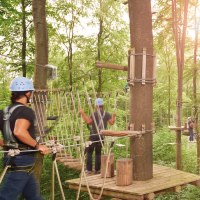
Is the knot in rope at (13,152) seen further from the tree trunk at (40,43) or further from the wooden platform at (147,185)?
the tree trunk at (40,43)

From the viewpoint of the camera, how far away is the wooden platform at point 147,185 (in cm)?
479

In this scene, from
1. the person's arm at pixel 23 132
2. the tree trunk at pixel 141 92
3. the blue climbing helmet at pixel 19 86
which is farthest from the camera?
the tree trunk at pixel 141 92

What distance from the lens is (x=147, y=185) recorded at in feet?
16.8

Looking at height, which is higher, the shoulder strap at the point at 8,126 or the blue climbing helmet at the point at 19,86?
the blue climbing helmet at the point at 19,86

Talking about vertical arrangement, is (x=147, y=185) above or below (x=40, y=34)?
below

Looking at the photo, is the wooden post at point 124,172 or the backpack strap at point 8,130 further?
the wooden post at point 124,172

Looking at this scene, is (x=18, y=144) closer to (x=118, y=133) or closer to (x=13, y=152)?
(x=13, y=152)

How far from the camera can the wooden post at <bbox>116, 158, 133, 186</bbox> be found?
511 cm

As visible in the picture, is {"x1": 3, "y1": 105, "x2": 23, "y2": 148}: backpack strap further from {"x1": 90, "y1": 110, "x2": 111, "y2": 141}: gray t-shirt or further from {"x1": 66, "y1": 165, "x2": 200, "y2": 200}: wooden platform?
{"x1": 90, "y1": 110, "x2": 111, "y2": 141}: gray t-shirt

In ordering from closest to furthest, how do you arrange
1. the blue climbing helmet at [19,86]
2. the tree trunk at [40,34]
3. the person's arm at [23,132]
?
1. the person's arm at [23,132]
2. the blue climbing helmet at [19,86]
3. the tree trunk at [40,34]

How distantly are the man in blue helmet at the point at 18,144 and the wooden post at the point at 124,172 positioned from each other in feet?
5.68

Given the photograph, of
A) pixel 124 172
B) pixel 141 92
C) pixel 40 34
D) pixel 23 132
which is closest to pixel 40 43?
→ pixel 40 34

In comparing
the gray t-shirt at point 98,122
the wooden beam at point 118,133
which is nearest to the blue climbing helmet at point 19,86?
the wooden beam at point 118,133

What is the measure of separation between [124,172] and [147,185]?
0.32 m
